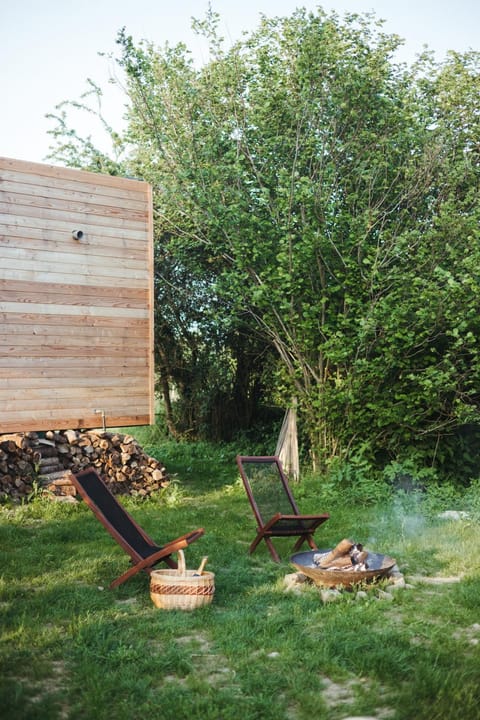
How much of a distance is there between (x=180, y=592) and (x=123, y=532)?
2.79ft

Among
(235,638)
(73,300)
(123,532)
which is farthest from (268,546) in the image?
(73,300)

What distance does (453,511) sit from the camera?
730cm

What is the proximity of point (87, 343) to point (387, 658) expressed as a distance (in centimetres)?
543

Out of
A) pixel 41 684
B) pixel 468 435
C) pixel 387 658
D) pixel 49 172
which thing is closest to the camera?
pixel 41 684

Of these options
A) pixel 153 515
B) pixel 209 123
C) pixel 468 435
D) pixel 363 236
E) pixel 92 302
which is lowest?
pixel 153 515

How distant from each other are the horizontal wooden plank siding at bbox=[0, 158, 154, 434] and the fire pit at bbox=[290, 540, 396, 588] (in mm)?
3871

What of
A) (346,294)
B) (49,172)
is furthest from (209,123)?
(346,294)

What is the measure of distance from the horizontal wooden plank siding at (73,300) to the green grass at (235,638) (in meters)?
1.82

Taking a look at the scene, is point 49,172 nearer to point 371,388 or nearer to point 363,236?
point 363,236

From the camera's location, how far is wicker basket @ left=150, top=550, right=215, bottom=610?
4352 millimetres

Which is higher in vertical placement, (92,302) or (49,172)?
(49,172)

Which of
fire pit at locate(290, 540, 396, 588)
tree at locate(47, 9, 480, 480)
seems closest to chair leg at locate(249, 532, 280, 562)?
fire pit at locate(290, 540, 396, 588)

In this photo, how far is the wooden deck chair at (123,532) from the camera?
464cm

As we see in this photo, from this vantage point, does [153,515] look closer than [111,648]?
No
